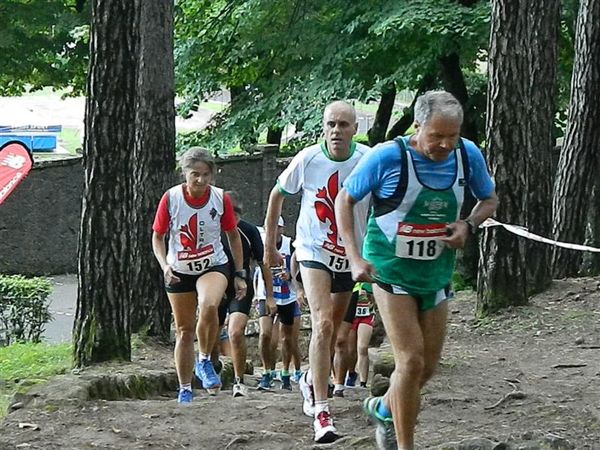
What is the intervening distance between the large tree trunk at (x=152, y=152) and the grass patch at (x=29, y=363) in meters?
1.02

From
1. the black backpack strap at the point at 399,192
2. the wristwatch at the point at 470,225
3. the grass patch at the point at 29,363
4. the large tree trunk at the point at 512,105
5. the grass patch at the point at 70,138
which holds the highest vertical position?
the grass patch at the point at 70,138

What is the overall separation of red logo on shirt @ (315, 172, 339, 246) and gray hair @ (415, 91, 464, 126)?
74.5 inches

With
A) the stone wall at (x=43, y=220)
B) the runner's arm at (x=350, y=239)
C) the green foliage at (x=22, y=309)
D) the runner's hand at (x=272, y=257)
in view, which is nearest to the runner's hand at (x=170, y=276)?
the runner's hand at (x=272, y=257)

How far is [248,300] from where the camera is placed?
10984mm

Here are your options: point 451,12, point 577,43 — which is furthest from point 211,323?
point 451,12

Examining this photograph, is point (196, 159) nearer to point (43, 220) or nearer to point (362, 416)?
point (362, 416)

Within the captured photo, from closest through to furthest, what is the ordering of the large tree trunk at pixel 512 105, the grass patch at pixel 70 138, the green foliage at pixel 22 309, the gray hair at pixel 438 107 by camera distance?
1. the gray hair at pixel 438 107
2. the large tree trunk at pixel 512 105
3. the green foliage at pixel 22 309
4. the grass patch at pixel 70 138

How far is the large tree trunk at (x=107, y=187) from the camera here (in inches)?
386

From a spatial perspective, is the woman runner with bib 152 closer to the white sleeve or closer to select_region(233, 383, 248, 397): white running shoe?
select_region(233, 383, 248, 397): white running shoe

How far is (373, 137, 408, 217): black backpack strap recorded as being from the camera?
5648 millimetres

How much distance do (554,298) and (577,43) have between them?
357cm

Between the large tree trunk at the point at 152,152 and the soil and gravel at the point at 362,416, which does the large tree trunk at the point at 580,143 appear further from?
the large tree trunk at the point at 152,152

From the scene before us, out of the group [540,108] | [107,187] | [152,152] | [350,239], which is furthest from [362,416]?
[152,152]

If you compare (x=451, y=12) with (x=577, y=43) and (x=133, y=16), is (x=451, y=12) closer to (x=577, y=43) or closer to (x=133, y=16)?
(x=577, y=43)
